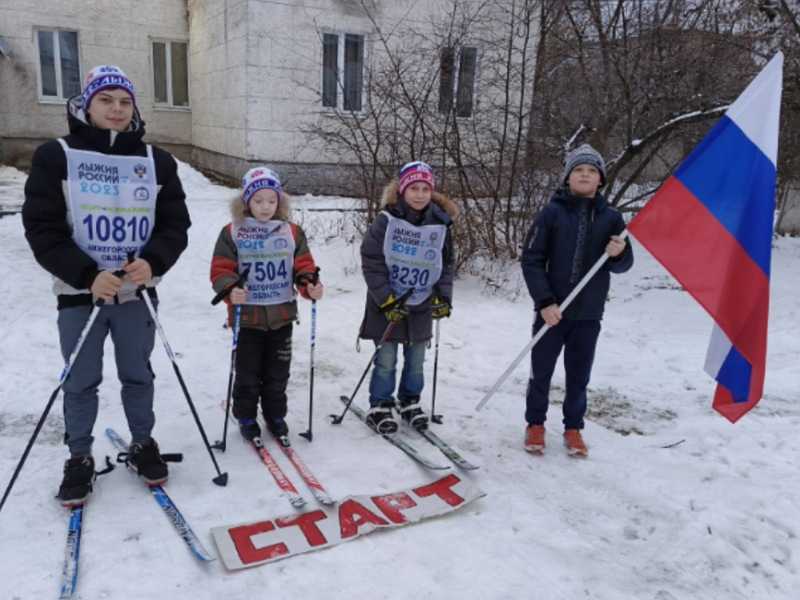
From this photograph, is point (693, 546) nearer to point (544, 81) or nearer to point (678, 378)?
point (678, 378)

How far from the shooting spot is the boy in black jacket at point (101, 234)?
2.89 m

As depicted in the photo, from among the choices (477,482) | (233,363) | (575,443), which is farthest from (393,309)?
(575,443)

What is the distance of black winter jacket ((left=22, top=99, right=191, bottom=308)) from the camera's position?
9.41 feet

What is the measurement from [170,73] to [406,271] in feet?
46.8

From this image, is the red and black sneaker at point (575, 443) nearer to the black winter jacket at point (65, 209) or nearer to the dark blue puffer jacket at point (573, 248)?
the dark blue puffer jacket at point (573, 248)

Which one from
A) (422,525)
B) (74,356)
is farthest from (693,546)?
(74,356)

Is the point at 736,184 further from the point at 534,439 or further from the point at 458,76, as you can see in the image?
the point at 458,76

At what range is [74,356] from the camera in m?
3.01

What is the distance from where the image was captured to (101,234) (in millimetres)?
3041

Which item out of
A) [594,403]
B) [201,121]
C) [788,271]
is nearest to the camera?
[594,403]

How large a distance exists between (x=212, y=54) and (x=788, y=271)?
12.2 m

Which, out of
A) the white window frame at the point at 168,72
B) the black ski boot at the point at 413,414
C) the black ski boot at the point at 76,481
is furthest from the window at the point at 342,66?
the black ski boot at the point at 76,481

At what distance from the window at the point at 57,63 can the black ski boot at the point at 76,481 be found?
1444cm

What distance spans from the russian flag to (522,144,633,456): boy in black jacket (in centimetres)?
30
